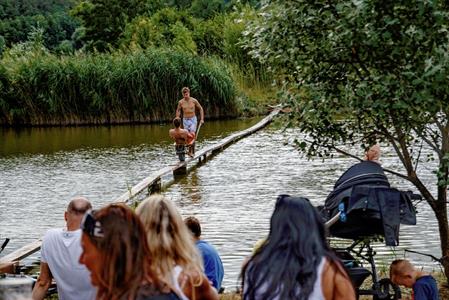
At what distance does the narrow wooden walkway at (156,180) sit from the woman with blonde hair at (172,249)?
15.4 ft

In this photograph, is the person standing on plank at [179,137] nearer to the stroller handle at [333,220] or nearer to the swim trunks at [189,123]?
the swim trunks at [189,123]

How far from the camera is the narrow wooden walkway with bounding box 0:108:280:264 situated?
11.1 meters

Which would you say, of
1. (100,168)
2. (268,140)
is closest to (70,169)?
(100,168)

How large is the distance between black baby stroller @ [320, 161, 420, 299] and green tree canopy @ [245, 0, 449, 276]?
414 millimetres

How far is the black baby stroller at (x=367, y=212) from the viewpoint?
740 cm

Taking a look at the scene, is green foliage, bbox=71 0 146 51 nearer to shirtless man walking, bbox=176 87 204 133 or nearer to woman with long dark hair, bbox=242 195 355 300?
shirtless man walking, bbox=176 87 204 133

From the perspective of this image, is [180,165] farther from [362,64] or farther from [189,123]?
[362,64]

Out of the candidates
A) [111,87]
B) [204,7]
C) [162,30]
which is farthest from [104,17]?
[111,87]

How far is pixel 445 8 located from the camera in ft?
24.1

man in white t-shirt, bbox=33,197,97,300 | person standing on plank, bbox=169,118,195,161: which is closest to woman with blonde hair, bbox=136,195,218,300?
man in white t-shirt, bbox=33,197,97,300

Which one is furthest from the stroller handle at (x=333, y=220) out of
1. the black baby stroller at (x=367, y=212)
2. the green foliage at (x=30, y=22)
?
the green foliage at (x=30, y=22)

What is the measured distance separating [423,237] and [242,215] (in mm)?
3126

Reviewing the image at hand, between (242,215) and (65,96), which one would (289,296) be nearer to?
(242,215)

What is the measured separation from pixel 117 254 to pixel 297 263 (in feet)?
2.65
